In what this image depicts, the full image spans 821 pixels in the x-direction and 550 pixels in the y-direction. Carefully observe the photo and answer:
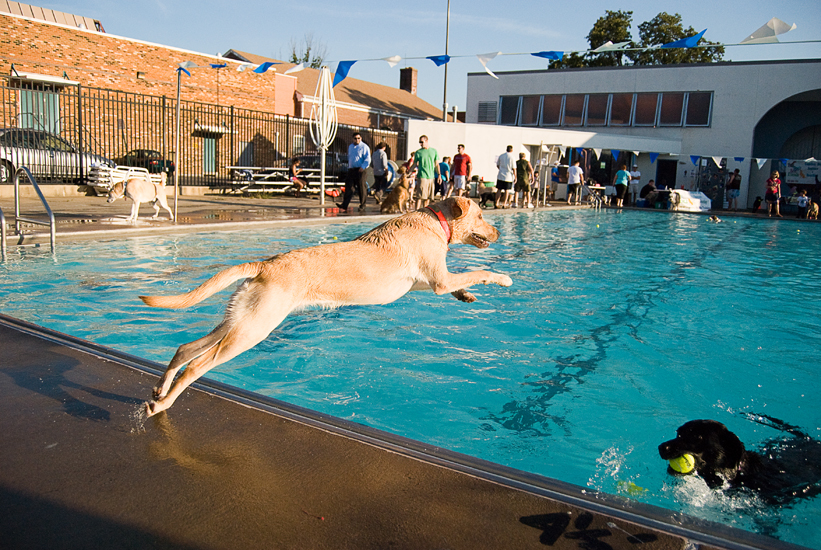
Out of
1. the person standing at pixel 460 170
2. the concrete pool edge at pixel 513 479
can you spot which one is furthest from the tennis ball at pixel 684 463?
the person standing at pixel 460 170

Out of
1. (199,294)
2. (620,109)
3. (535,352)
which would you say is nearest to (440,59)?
(535,352)

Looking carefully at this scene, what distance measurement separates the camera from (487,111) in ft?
129

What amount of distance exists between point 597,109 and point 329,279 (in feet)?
118

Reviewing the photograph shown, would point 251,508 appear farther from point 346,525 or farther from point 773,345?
point 773,345

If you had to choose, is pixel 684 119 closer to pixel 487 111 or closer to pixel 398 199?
pixel 487 111

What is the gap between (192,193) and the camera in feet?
70.2

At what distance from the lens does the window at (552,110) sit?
3709 centimetres

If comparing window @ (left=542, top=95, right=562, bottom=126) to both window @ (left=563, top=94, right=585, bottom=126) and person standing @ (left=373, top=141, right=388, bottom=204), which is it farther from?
person standing @ (left=373, top=141, right=388, bottom=204)

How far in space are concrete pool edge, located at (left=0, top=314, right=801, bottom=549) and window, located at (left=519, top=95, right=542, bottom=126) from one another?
37.1 metres

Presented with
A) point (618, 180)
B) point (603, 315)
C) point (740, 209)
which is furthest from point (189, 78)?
point (740, 209)

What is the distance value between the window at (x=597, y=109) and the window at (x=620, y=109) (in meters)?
0.44

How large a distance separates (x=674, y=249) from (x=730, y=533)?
12.8 metres

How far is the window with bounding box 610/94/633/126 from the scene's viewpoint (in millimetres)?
35188

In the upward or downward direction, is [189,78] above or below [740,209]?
above
